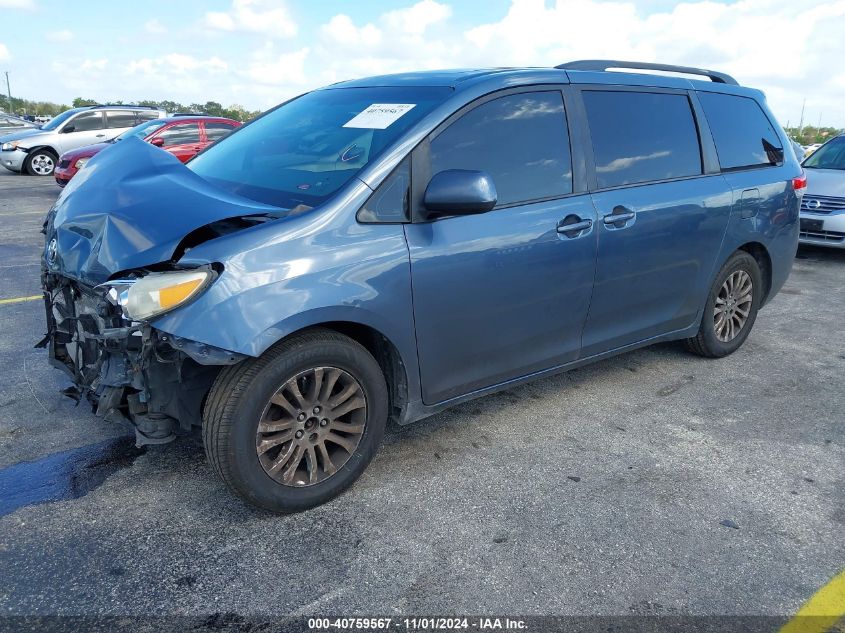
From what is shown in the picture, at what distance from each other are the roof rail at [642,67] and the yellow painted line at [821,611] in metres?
2.75

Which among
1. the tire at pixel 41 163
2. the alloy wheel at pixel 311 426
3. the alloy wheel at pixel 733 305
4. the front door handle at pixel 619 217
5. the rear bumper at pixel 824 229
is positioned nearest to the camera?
the alloy wheel at pixel 311 426

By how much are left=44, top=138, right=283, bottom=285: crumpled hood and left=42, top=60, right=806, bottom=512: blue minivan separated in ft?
0.04

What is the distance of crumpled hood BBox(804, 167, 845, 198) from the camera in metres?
8.66

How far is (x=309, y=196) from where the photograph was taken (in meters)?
3.10

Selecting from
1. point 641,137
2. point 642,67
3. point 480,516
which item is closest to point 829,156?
point 642,67

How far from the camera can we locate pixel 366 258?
2.91m

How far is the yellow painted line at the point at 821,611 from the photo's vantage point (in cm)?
238

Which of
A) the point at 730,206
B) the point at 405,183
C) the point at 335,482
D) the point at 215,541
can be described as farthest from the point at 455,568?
the point at 730,206

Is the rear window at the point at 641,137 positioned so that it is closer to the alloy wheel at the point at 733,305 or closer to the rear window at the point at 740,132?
the rear window at the point at 740,132

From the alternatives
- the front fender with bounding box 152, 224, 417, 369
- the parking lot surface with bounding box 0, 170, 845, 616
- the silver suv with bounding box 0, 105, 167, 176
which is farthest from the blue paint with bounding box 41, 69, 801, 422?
the silver suv with bounding box 0, 105, 167, 176

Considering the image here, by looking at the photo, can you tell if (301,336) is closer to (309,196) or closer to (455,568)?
(309,196)

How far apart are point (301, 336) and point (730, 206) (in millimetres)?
3032

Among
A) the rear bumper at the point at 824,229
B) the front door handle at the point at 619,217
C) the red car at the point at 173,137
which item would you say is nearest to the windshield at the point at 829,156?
Result: the rear bumper at the point at 824,229

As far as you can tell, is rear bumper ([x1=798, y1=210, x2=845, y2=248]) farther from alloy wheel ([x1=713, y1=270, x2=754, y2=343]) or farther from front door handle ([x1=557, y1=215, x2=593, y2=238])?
front door handle ([x1=557, y1=215, x2=593, y2=238])
